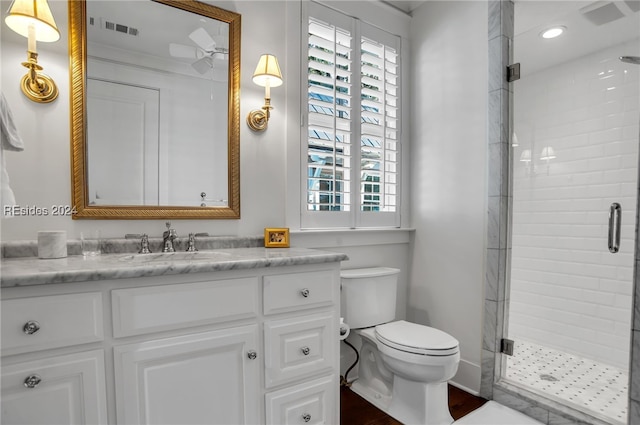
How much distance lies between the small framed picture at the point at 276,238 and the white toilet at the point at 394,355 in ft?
1.38

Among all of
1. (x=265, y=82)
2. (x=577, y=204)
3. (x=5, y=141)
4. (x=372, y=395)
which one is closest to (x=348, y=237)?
(x=372, y=395)

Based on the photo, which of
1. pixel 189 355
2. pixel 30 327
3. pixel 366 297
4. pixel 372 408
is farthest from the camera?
pixel 366 297

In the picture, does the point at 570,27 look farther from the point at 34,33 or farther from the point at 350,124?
the point at 34,33

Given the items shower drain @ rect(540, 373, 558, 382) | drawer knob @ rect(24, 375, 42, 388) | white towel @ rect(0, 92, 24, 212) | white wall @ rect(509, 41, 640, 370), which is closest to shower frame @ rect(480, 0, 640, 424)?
white wall @ rect(509, 41, 640, 370)

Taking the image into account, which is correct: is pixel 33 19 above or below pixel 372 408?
above

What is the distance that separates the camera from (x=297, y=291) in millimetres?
1438

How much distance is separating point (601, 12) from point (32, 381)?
2864 millimetres

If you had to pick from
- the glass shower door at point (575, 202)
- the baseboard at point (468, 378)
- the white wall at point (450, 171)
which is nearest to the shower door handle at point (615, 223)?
the glass shower door at point (575, 202)

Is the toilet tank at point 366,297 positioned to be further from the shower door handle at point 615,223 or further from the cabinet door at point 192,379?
the shower door handle at point 615,223

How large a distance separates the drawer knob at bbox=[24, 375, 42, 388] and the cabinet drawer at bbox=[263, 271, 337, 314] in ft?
2.35

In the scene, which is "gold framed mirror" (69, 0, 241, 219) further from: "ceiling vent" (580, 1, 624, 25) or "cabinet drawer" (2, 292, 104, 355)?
"ceiling vent" (580, 1, 624, 25)

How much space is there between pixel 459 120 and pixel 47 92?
2.17 metres

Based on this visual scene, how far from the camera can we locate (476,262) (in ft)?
6.89

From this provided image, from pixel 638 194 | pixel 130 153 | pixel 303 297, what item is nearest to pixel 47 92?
pixel 130 153
